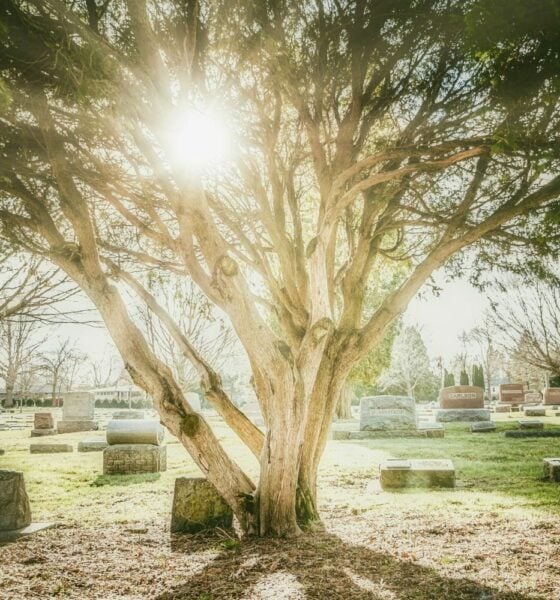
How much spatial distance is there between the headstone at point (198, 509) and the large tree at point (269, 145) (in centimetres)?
63

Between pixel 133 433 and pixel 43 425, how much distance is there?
41.9 ft

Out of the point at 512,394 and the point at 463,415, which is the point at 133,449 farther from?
the point at 512,394

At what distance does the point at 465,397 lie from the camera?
25.8m

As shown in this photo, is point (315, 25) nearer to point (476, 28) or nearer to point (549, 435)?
point (476, 28)

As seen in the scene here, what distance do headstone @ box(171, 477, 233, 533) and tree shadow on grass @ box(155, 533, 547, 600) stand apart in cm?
70

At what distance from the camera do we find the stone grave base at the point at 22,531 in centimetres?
579

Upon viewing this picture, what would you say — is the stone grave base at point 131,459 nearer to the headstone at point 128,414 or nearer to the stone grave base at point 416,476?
the stone grave base at point 416,476

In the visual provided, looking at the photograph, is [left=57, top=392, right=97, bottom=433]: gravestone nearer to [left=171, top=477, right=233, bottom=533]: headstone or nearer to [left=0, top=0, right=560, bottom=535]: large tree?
[left=0, top=0, right=560, bottom=535]: large tree

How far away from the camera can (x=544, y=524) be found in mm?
5656

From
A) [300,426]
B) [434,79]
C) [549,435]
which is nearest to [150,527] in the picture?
[300,426]

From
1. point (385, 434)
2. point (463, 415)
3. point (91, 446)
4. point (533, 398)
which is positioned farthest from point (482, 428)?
point (533, 398)

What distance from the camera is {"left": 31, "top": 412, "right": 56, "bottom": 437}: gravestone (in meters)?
21.2

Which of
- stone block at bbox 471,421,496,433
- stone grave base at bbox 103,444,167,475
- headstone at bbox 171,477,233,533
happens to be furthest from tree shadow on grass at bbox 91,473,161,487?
stone block at bbox 471,421,496,433

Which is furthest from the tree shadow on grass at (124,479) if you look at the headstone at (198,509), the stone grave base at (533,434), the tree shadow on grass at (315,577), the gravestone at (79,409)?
the gravestone at (79,409)
